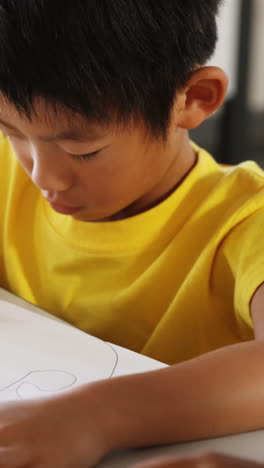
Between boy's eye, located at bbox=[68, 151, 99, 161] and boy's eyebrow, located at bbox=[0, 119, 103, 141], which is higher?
boy's eyebrow, located at bbox=[0, 119, 103, 141]

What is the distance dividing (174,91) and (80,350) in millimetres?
231

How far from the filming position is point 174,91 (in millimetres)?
589

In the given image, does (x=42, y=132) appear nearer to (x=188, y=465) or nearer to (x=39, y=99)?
(x=39, y=99)

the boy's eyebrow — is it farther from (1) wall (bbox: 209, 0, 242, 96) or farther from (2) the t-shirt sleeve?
(1) wall (bbox: 209, 0, 242, 96)

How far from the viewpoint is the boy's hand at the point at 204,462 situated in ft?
1.23

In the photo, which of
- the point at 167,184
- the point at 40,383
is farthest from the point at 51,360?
the point at 167,184

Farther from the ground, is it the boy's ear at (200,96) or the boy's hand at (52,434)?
the boy's ear at (200,96)

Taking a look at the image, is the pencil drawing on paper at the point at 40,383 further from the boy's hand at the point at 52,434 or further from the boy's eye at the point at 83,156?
the boy's eye at the point at 83,156

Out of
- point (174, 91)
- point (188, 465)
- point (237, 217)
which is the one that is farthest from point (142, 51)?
point (188, 465)

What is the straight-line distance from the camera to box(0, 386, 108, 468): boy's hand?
0.40 m

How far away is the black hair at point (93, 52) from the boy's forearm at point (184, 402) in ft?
0.70

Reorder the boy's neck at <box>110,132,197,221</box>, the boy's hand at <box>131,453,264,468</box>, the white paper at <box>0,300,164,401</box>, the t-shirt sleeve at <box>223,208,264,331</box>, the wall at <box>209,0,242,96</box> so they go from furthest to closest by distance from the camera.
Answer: the wall at <box>209,0,242,96</box> < the boy's neck at <box>110,132,197,221</box> < the t-shirt sleeve at <box>223,208,264,331</box> < the white paper at <box>0,300,164,401</box> < the boy's hand at <box>131,453,264,468</box>

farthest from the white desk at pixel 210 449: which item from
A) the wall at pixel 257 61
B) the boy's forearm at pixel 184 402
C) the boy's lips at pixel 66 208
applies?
the wall at pixel 257 61

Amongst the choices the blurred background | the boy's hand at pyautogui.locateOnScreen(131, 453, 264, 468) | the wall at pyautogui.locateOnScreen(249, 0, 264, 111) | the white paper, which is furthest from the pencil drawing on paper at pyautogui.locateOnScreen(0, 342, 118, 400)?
the wall at pyautogui.locateOnScreen(249, 0, 264, 111)
